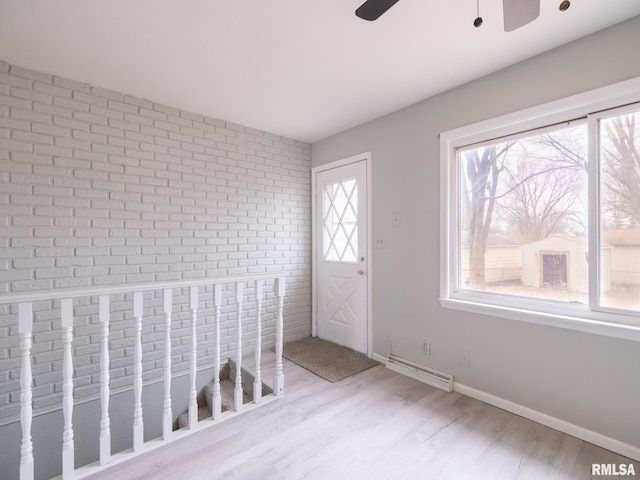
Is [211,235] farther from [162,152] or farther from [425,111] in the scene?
[425,111]

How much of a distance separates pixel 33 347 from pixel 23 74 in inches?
76.4

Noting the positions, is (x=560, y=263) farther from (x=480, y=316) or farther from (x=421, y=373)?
(x=421, y=373)

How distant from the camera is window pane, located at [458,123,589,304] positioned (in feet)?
6.61

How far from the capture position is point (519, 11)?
122 cm

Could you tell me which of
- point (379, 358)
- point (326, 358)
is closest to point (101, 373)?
point (326, 358)

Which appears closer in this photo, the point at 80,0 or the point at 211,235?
the point at 80,0

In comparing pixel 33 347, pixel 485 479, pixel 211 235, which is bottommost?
pixel 485 479

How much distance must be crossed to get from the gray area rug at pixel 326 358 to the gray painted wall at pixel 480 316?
0.28 m

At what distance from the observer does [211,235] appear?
3094 mm

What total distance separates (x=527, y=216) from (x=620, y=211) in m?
0.49

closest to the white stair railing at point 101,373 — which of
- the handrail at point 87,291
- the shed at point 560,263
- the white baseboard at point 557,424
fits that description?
the handrail at point 87,291

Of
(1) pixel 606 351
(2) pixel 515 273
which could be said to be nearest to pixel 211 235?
(2) pixel 515 273

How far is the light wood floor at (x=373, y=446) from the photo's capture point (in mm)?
1656

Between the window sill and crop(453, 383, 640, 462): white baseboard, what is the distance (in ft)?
1.96
